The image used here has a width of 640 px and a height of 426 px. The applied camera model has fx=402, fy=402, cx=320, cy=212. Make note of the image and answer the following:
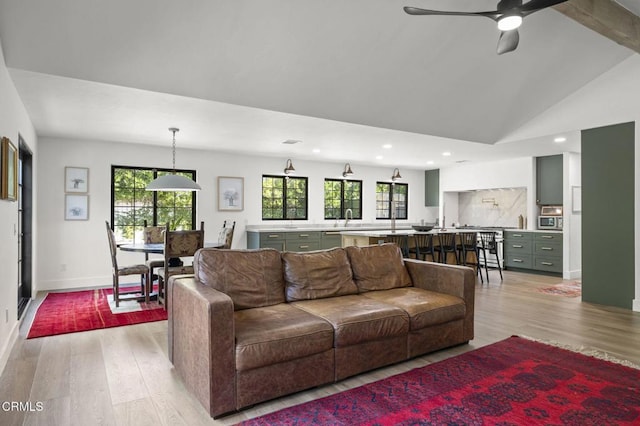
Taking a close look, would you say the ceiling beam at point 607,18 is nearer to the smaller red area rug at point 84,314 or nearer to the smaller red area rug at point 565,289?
the smaller red area rug at point 565,289

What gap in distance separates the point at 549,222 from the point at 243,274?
22.2ft

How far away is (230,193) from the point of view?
758 centimetres

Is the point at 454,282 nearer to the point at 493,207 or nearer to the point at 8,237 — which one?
the point at 8,237

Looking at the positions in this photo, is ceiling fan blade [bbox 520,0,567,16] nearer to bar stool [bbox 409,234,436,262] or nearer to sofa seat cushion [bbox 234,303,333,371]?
sofa seat cushion [bbox 234,303,333,371]

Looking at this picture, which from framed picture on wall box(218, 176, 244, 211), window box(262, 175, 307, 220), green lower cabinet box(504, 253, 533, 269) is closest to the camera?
framed picture on wall box(218, 176, 244, 211)

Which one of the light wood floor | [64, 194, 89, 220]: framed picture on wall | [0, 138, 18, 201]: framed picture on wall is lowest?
the light wood floor

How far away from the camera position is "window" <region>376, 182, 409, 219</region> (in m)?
9.81

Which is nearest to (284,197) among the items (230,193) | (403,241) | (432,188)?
(230,193)

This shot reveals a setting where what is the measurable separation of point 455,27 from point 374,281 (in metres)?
2.61

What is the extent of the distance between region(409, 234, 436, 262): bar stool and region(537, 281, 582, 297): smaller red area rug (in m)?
1.69

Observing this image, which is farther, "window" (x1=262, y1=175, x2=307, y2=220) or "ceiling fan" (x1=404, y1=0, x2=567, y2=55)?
"window" (x1=262, y1=175, x2=307, y2=220)

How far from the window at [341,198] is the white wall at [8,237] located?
5838 mm

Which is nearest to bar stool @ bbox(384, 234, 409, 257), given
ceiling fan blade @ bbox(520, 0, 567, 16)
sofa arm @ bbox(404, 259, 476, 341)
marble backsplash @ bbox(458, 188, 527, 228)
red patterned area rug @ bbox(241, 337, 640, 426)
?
sofa arm @ bbox(404, 259, 476, 341)

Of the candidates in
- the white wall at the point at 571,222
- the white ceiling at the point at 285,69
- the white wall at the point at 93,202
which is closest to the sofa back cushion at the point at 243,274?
the white ceiling at the point at 285,69
